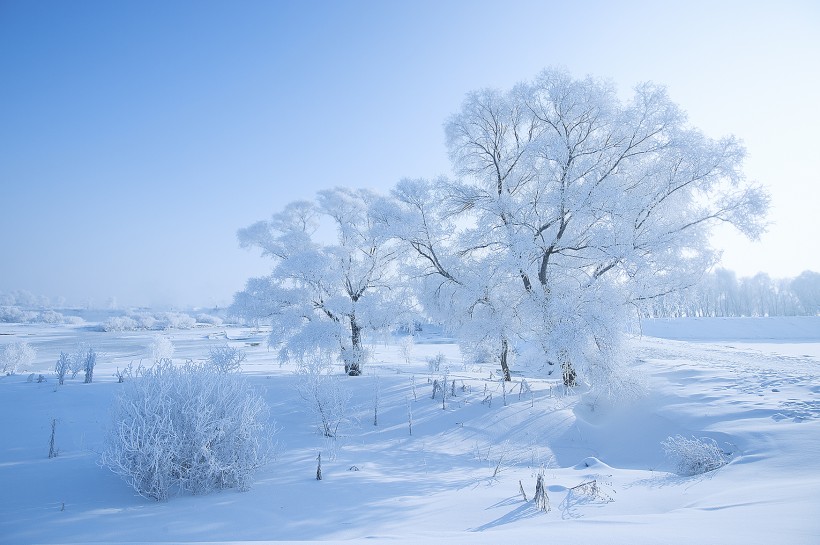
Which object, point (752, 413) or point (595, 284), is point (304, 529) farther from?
point (595, 284)

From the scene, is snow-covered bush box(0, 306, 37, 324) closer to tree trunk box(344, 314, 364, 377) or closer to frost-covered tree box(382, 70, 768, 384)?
tree trunk box(344, 314, 364, 377)

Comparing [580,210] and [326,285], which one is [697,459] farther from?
[326,285]

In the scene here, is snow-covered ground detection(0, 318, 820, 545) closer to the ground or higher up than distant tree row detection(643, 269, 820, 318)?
closer to the ground

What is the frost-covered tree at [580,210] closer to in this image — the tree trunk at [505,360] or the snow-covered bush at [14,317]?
the tree trunk at [505,360]

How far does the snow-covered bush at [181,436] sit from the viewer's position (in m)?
4.98

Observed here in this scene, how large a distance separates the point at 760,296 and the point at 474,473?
9818 cm

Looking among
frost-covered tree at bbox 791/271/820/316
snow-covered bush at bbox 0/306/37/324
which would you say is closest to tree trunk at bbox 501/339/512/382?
frost-covered tree at bbox 791/271/820/316

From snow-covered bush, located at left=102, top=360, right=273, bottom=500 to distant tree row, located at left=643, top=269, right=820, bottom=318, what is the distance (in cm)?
8060

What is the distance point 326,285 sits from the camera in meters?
16.4

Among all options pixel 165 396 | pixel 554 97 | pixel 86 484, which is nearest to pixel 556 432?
pixel 165 396

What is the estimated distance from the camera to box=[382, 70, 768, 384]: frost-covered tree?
11023mm

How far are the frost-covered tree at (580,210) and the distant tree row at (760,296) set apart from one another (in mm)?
69676

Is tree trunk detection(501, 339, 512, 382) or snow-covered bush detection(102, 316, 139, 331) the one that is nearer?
tree trunk detection(501, 339, 512, 382)

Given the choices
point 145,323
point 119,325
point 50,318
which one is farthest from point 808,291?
point 50,318
